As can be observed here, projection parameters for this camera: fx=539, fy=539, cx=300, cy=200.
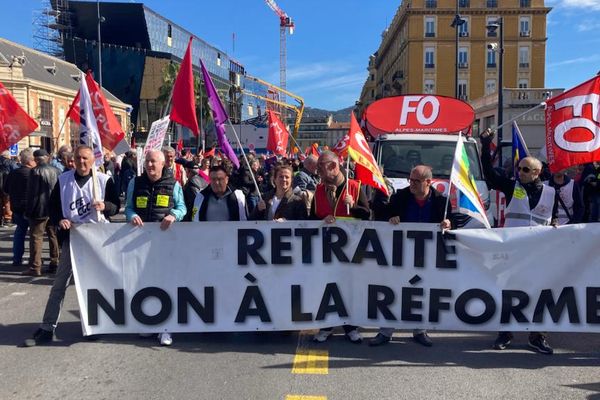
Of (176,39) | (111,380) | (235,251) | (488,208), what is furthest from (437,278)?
(176,39)

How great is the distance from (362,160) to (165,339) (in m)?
2.60

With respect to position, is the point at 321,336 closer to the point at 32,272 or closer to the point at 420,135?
the point at 32,272

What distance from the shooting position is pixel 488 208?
8055mm

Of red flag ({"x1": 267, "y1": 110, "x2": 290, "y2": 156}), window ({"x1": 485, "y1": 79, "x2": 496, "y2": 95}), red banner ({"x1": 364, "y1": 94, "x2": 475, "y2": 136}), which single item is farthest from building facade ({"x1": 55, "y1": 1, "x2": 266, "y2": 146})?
red banner ({"x1": 364, "y1": 94, "x2": 475, "y2": 136})

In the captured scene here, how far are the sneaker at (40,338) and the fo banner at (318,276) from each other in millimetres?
413

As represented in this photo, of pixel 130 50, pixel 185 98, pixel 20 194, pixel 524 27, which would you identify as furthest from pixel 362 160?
pixel 130 50

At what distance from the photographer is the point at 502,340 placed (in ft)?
16.4

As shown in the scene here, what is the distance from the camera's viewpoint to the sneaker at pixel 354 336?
507 centimetres

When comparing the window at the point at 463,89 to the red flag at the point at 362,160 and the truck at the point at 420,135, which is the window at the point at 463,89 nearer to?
the truck at the point at 420,135

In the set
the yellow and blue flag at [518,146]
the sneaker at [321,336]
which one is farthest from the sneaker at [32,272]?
the yellow and blue flag at [518,146]

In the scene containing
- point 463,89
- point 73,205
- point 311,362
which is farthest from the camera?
point 463,89

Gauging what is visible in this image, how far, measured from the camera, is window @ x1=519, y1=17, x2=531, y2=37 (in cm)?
6594

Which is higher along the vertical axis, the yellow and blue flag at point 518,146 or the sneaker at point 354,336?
the yellow and blue flag at point 518,146

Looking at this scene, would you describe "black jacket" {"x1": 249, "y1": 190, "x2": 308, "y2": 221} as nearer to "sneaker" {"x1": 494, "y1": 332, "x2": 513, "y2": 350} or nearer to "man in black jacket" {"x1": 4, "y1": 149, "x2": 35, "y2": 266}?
"sneaker" {"x1": 494, "y1": 332, "x2": 513, "y2": 350}
